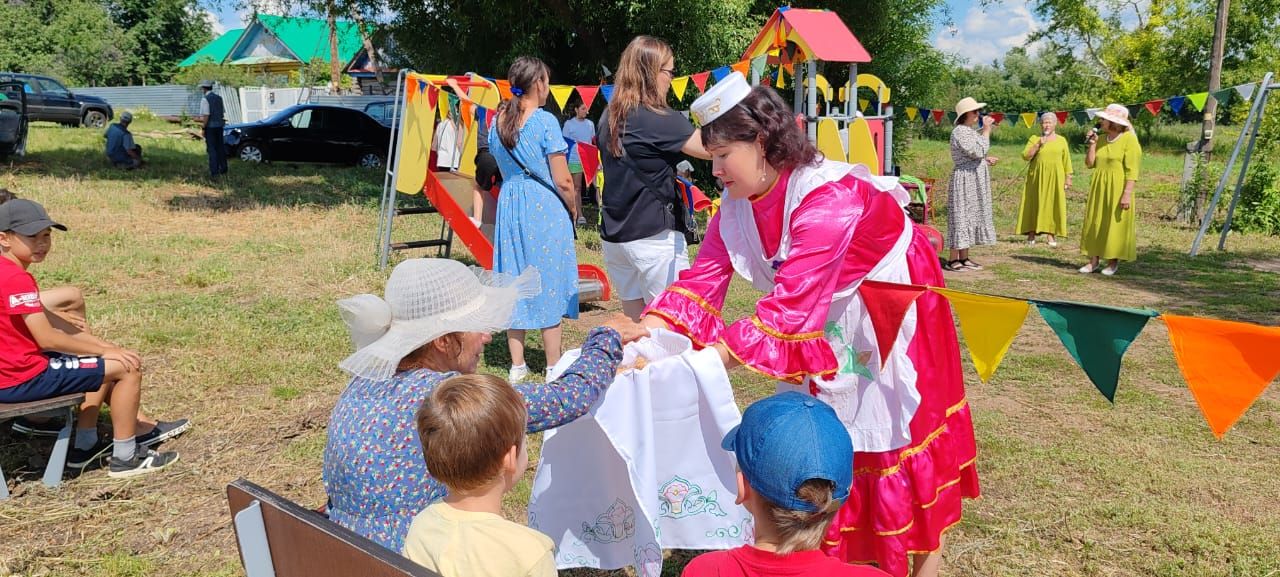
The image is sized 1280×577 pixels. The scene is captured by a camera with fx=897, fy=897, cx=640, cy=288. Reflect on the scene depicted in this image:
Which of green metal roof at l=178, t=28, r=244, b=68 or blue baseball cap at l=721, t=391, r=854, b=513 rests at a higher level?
green metal roof at l=178, t=28, r=244, b=68

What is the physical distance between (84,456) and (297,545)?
3272 mm

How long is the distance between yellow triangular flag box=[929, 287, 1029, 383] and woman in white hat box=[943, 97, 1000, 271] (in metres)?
7.28

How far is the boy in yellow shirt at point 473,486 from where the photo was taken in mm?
1817

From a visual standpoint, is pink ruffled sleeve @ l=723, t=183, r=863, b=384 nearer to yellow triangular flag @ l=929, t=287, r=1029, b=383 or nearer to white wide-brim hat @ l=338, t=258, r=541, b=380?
yellow triangular flag @ l=929, t=287, r=1029, b=383

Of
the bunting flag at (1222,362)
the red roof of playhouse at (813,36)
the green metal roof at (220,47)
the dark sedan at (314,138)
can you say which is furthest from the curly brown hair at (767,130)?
the green metal roof at (220,47)

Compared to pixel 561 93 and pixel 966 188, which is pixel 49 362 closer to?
pixel 561 93

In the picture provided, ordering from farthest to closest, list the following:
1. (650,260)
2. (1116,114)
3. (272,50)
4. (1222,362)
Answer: (272,50) < (1116,114) < (650,260) < (1222,362)

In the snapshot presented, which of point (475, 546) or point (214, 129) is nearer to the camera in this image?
point (475, 546)

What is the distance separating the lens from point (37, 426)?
465 cm

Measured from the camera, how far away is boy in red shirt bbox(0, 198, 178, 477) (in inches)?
151

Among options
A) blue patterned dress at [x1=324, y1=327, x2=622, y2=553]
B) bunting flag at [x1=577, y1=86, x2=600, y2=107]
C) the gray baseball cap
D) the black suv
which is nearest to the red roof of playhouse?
bunting flag at [x1=577, y1=86, x2=600, y2=107]

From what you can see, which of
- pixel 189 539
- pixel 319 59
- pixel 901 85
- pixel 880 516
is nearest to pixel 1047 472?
pixel 880 516

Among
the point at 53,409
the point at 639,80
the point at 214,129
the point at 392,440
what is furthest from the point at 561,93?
the point at 214,129

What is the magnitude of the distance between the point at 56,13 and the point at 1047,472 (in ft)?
158
